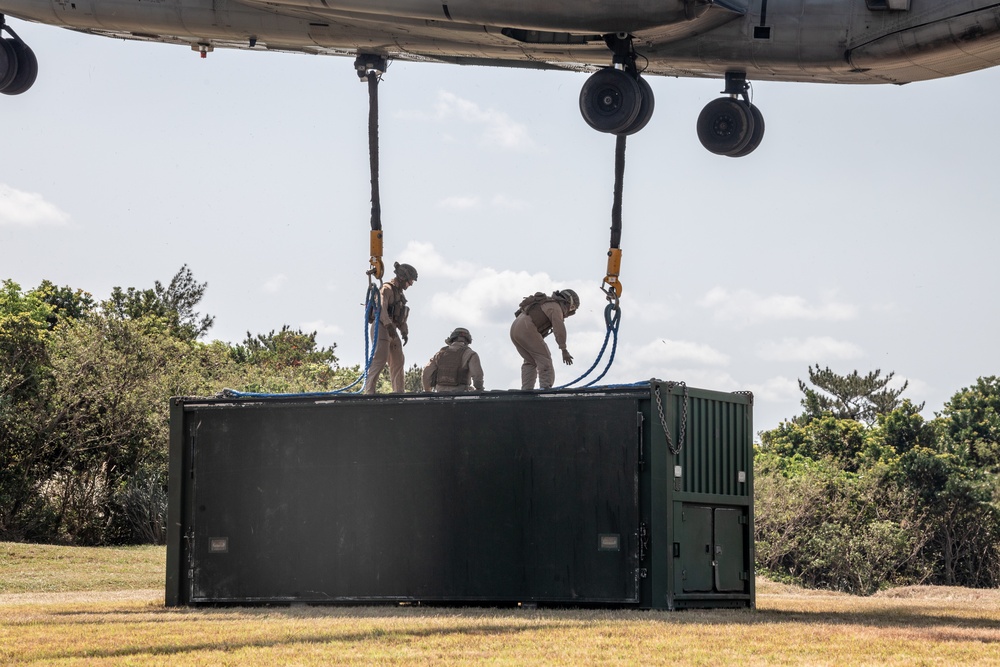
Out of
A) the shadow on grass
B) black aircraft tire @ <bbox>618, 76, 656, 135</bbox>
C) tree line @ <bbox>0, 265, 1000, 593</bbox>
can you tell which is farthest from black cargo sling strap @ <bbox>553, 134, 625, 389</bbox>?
tree line @ <bbox>0, 265, 1000, 593</bbox>

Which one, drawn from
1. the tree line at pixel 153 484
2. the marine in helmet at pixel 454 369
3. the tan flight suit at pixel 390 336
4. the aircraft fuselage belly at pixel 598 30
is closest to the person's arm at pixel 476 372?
the marine in helmet at pixel 454 369

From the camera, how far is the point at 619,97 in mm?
16734

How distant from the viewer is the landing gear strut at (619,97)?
54.9 feet

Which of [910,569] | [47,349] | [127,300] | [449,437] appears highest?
[127,300]

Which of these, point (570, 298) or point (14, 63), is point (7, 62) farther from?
point (570, 298)

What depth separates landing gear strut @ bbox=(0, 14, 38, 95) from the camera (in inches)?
750

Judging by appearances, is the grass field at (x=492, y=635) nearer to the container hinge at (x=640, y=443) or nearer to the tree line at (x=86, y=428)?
the container hinge at (x=640, y=443)

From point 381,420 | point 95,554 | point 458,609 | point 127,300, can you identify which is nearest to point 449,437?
point 381,420

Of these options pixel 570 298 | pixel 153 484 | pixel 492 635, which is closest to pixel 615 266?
pixel 570 298

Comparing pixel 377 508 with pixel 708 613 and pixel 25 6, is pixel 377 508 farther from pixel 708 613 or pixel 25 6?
pixel 25 6

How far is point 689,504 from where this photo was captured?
14820mm

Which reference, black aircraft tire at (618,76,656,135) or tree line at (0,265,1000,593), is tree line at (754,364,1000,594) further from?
black aircraft tire at (618,76,656,135)

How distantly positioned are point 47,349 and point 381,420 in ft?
89.9

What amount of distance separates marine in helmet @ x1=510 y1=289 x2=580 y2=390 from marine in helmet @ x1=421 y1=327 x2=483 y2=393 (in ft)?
1.89
